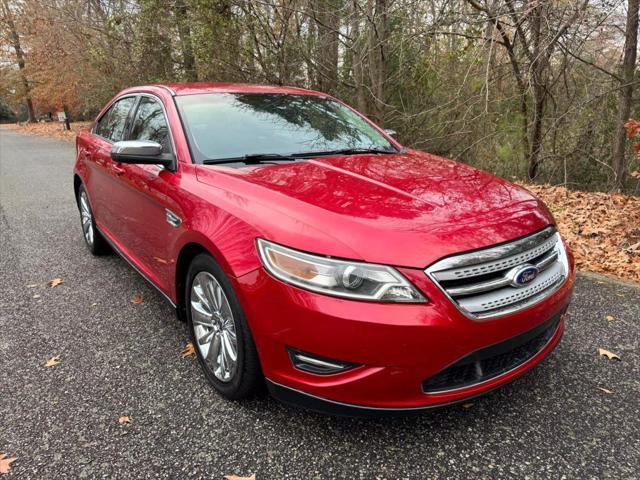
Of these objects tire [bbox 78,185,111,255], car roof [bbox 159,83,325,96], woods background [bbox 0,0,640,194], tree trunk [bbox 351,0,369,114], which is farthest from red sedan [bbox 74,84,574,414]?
tree trunk [bbox 351,0,369,114]

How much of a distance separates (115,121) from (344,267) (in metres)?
3.17

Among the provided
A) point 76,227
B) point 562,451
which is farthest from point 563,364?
point 76,227

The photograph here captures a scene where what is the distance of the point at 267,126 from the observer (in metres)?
3.17

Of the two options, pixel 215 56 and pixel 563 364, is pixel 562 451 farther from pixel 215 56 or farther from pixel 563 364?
pixel 215 56

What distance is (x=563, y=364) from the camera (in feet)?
9.16

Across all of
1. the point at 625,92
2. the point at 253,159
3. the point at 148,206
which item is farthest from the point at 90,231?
the point at 625,92

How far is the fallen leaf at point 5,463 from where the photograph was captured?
2061 mm

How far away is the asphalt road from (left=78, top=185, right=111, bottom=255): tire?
48.8 inches

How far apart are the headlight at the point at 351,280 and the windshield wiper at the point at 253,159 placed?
1.07 meters

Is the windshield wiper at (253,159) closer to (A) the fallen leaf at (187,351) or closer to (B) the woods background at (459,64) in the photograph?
(A) the fallen leaf at (187,351)

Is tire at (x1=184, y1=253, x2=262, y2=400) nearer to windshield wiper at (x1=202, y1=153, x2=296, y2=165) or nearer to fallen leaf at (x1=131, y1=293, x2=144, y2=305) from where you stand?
windshield wiper at (x1=202, y1=153, x2=296, y2=165)

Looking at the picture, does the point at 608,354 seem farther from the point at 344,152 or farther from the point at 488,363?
the point at 344,152

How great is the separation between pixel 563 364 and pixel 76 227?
5421 mm

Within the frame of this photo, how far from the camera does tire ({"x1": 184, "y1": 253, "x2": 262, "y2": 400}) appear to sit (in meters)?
2.19
